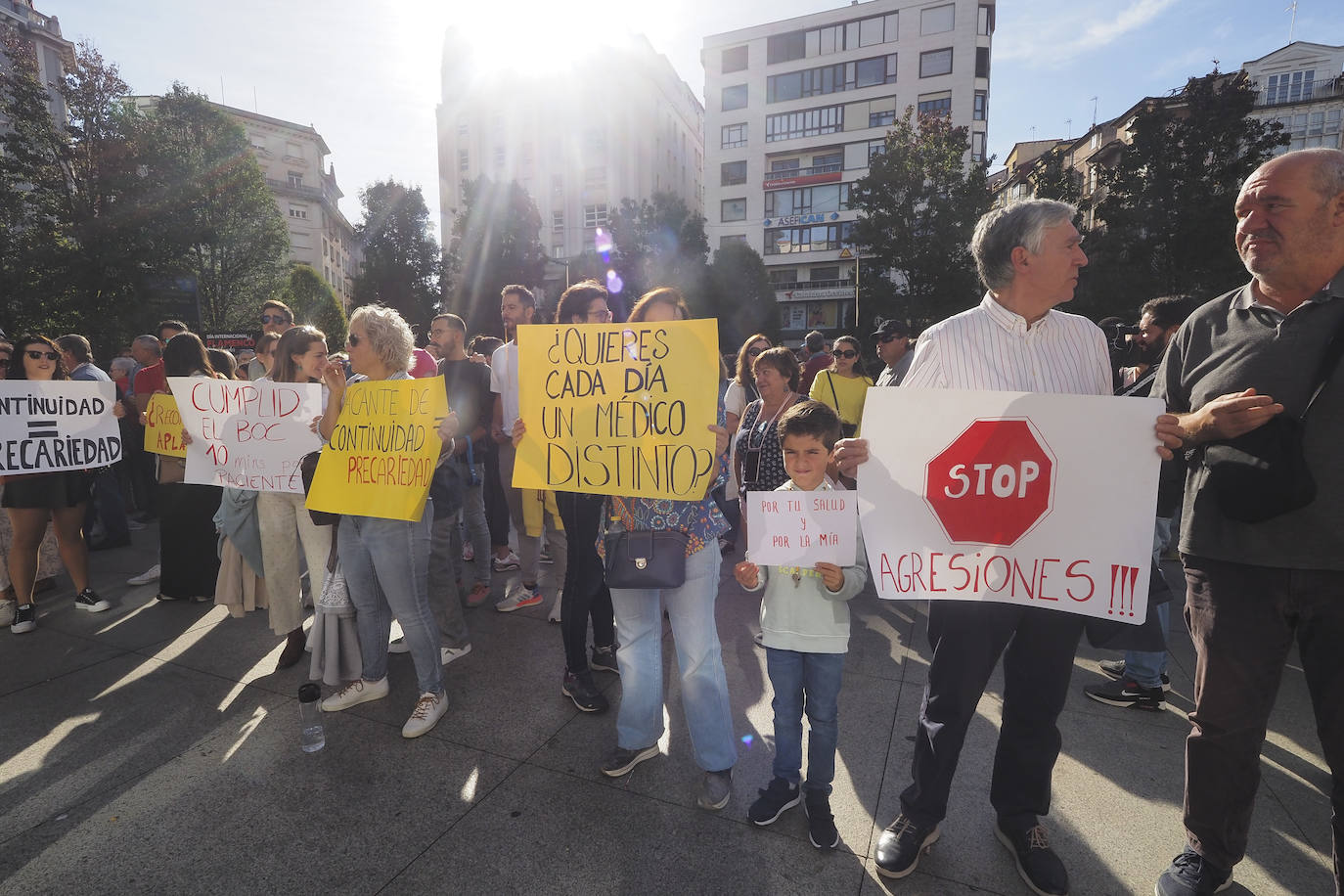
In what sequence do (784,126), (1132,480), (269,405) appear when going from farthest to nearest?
(784,126), (269,405), (1132,480)

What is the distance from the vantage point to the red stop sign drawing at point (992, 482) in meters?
2.06

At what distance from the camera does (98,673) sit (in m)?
3.90

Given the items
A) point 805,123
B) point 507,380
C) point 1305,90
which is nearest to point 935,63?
point 805,123

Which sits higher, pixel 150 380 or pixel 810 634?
pixel 150 380

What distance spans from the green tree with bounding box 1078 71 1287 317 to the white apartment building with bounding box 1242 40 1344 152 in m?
39.9

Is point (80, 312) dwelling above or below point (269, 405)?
above

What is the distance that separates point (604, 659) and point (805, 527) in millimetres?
2114

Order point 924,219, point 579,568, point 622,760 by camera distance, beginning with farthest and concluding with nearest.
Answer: point 924,219, point 579,568, point 622,760

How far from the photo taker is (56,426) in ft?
14.5

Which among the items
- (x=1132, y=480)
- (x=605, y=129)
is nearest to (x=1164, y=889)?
(x=1132, y=480)

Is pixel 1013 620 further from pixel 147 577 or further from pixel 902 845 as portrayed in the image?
pixel 147 577

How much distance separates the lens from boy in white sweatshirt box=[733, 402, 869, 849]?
234cm

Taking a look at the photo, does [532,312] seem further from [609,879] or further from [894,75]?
[894,75]

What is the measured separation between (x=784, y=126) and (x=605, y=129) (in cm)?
1494
